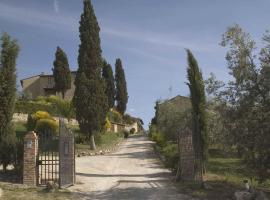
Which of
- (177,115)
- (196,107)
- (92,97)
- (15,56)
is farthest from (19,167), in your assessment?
(177,115)

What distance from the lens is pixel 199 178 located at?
18.7 meters

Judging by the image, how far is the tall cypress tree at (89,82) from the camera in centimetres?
3369

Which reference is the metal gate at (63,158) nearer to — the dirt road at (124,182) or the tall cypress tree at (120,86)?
the dirt road at (124,182)

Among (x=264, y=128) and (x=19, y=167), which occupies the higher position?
(x=264, y=128)

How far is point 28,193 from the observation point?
15.2 metres

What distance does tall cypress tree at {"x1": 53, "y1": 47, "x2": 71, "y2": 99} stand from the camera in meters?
66.1

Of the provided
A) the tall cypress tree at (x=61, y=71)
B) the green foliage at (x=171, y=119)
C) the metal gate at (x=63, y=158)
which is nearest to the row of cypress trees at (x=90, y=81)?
the green foliage at (x=171, y=119)

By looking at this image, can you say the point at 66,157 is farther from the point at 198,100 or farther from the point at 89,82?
the point at 89,82

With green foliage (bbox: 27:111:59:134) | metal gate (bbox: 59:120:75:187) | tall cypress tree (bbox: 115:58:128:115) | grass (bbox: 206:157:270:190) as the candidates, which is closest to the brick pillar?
metal gate (bbox: 59:120:75:187)

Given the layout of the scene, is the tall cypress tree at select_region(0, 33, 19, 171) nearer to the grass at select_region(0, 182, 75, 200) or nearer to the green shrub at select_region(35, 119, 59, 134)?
the grass at select_region(0, 182, 75, 200)

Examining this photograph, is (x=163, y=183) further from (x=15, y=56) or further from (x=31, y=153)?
(x=15, y=56)

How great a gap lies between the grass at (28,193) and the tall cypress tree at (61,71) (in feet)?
167

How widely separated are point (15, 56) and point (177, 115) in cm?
2346

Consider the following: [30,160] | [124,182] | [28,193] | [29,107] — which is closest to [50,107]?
[29,107]
